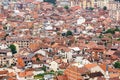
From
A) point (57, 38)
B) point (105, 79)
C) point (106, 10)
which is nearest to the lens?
point (105, 79)

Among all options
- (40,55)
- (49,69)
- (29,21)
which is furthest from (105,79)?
(29,21)

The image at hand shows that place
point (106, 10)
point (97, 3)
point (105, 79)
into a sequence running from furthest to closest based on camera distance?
point (97, 3) < point (106, 10) < point (105, 79)

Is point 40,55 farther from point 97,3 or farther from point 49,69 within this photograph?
point 97,3

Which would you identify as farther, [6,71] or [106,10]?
[106,10]

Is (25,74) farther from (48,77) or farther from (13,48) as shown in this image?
(13,48)

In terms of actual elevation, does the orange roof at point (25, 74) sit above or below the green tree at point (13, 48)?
above

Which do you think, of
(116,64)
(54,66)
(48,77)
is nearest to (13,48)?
(54,66)

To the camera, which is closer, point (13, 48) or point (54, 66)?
point (54, 66)

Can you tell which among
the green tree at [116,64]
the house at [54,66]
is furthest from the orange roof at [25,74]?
the green tree at [116,64]

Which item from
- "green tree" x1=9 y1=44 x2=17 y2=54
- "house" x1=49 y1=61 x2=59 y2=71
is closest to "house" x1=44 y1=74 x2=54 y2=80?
"house" x1=49 y1=61 x2=59 y2=71

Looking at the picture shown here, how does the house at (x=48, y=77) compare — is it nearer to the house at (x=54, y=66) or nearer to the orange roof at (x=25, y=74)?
the orange roof at (x=25, y=74)

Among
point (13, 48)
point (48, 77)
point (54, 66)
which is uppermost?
point (48, 77)
